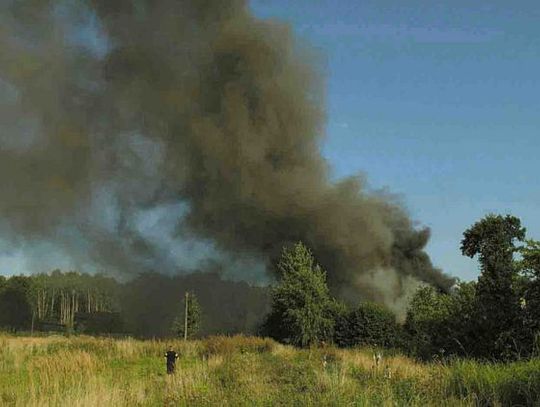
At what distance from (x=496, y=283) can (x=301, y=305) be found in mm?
11592

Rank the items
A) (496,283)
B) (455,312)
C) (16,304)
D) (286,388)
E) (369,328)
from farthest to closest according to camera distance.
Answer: (16,304) → (369,328) → (455,312) → (496,283) → (286,388)

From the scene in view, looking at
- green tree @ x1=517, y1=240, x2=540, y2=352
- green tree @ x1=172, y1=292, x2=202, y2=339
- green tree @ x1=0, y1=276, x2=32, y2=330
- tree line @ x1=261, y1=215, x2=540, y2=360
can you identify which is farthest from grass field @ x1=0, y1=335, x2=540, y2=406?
green tree @ x1=0, y1=276, x2=32, y2=330

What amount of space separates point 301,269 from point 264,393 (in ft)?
66.2

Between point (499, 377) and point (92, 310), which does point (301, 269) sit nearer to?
point (499, 377)

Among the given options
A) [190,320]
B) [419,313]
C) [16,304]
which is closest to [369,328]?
[419,313]

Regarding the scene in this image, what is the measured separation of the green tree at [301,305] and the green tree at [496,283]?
31.3 ft

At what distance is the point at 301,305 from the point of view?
93.1ft

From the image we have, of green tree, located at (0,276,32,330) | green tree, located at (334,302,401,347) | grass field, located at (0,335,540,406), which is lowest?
grass field, located at (0,335,540,406)

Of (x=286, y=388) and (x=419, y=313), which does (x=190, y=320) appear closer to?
(x=419, y=313)

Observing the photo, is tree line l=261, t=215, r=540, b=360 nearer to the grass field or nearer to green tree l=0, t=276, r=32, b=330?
the grass field

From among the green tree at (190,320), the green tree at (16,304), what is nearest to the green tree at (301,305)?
the green tree at (190,320)

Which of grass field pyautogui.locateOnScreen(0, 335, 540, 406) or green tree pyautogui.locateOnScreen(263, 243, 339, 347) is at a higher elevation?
green tree pyautogui.locateOnScreen(263, 243, 339, 347)

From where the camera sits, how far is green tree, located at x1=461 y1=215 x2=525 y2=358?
17.8m

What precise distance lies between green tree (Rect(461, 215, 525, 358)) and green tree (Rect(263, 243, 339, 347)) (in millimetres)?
9534
